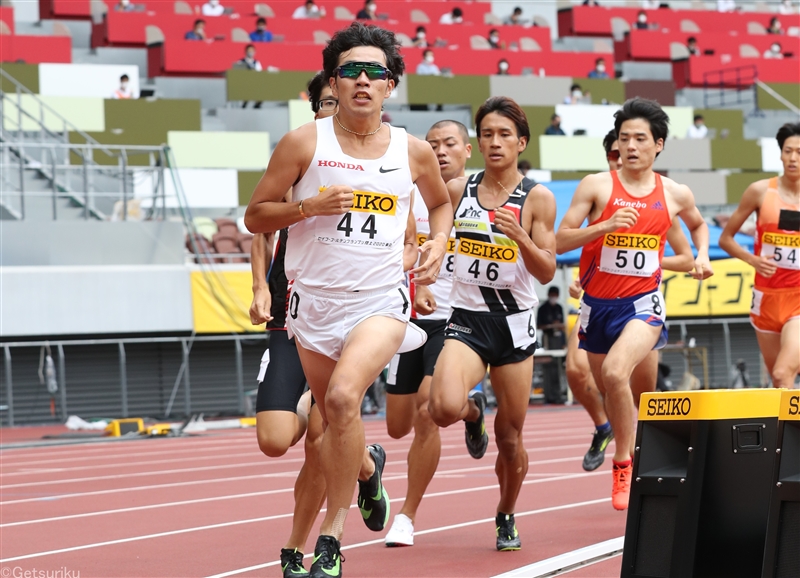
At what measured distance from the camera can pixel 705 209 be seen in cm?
2681

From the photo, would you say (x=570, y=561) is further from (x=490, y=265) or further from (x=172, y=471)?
(x=172, y=471)

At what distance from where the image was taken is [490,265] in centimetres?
676

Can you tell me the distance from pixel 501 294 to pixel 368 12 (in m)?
23.6

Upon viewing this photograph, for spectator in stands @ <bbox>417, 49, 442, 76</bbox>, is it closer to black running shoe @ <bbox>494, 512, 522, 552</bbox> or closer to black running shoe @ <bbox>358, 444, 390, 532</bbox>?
black running shoe @ <bbox>358, 444, 390, 532</bbox>

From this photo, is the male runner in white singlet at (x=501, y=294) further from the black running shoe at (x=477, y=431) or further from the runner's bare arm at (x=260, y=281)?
the runner's bare arm at (x=260, y=281)

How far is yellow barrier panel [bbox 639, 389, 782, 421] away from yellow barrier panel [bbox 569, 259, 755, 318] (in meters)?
17.6

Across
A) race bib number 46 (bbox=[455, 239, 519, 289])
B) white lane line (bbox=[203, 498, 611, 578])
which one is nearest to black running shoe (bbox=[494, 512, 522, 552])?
white lane line (bbox=[203, 498, 611, 578])

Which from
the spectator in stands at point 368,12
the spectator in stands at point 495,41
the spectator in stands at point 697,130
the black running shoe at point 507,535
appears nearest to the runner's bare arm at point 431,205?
the black running shoe at point 507,535

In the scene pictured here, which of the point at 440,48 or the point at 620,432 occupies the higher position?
the point at 440,48

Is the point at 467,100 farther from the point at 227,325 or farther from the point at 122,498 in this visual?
the point at 122,498

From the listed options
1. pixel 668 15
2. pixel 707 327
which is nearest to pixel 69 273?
pixel 707 327

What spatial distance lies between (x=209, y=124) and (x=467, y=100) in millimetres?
5535

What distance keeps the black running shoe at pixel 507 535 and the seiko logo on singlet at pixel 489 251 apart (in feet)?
4.48

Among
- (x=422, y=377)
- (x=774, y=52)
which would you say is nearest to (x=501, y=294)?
(x=422, y=377)
